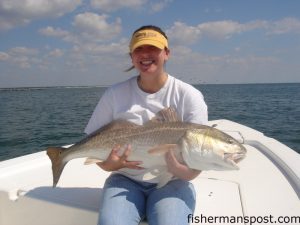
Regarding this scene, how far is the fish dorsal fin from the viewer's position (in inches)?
123

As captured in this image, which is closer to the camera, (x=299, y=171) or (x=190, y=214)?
(x=190, y=214)

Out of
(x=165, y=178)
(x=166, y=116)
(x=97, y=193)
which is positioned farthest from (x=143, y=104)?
(x=97, y=193)

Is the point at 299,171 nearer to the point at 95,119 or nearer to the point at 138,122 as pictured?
the point at 138,122

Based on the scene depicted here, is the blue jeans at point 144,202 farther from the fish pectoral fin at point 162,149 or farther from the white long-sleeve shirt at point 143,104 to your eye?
the fish pectoral fin at point 162,149

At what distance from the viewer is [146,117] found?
10.7 ft

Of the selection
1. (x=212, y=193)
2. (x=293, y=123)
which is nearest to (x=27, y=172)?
(x=212, y=193)

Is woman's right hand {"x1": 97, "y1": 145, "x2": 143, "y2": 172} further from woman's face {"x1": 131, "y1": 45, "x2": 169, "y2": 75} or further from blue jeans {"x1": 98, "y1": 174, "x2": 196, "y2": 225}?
woman's face {"x1": 131, "y1": 45, "x2": 169, "y2": 75}

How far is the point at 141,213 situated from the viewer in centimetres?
302

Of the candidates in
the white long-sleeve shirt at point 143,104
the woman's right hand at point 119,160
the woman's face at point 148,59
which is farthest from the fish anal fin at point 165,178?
the woman's face at point 148,59

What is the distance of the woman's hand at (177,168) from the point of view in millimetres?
2902

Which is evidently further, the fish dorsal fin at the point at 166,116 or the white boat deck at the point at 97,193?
the white boat deck at the point at 97,193

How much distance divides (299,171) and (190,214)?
1.86 meters

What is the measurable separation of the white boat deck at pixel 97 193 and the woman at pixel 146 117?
0.34 meters

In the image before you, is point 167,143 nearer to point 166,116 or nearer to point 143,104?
point 166,116
